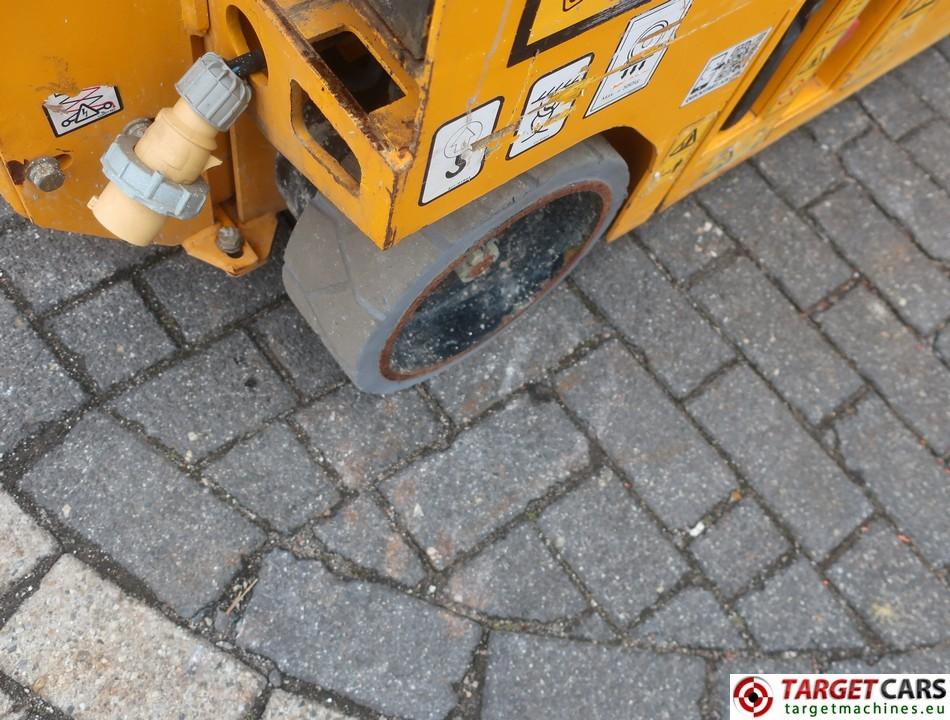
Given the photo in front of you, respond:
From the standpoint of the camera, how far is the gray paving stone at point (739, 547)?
2221 millimetres

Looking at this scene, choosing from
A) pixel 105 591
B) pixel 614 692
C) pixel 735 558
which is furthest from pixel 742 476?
pixel 105 591

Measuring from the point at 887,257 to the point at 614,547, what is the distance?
1.43 m

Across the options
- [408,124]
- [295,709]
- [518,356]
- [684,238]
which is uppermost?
[408,124]

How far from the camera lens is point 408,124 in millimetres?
1331

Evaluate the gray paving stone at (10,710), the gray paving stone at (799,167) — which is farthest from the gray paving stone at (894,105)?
the gray paving stone at (10,710)

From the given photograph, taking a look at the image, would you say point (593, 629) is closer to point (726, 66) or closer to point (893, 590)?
point (893, 590)

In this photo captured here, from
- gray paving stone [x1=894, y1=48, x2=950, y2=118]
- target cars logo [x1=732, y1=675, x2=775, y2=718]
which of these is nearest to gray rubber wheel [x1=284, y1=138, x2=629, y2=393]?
target cars logo [x1=732, y1=675, x2=775, y2=718]

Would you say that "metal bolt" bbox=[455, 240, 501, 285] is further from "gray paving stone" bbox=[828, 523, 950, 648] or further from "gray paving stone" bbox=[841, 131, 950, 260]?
"gray paving stone" bbox=[841, 131, 950, 260]

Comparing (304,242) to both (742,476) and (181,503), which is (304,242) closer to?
(181,503)

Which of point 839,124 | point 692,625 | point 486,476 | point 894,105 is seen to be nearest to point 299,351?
point 486,476

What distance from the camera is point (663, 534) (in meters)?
2.23

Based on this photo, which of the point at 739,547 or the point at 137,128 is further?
the point at 739,547

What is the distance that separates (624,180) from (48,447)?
1491 mm

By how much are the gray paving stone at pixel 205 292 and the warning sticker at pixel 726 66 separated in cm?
116
